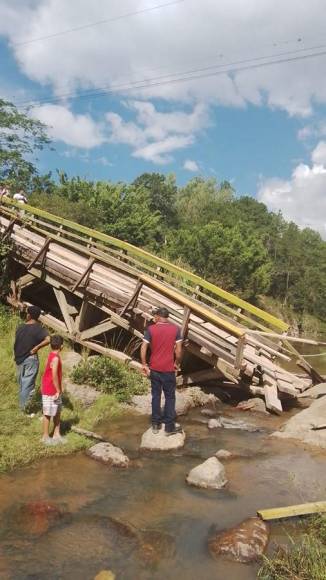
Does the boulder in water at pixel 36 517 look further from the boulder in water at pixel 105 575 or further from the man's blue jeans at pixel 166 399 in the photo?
the man's blue jeans at pixel 166 399

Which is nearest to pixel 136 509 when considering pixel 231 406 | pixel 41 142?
pixel 231 406

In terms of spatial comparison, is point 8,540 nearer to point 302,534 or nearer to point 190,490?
point 190,490

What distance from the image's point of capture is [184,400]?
10.5m

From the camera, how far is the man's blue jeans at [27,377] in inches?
325

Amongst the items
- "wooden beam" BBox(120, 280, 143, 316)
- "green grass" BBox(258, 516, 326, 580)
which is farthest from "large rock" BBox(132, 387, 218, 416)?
"green grass" BBox(258, 516, 326, 580)

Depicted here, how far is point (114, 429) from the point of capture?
871cm

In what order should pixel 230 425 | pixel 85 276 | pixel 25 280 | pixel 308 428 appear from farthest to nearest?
1. pixel 25 280
2. pixel 85 276
3. pixel 230 425
4. pixel 308 428

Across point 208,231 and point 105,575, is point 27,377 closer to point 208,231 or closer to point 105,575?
point 105,575

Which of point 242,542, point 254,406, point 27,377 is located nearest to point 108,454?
point 27,377

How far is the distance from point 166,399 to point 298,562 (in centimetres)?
419

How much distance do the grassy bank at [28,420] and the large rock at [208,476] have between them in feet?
5.83

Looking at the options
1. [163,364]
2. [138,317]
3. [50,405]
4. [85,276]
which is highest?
[85,276]

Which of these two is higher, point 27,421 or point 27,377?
point 27,377

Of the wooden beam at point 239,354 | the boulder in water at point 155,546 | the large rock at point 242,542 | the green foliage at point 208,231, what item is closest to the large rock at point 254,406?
the wooden beam at point 239,354
